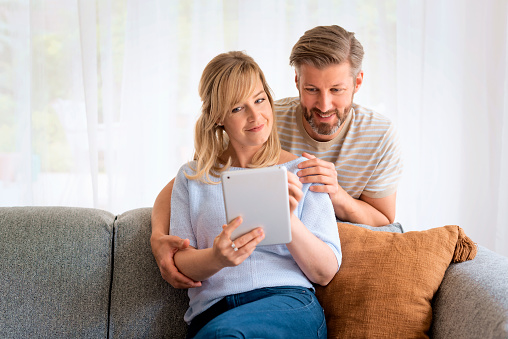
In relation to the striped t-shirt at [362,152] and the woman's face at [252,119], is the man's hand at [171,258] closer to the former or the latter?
the woman's face at [252,119]

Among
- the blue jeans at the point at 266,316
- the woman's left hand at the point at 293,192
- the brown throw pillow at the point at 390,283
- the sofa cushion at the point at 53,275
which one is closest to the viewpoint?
the blue jeans at the point at 266,316

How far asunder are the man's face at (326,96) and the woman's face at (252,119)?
399 millimetres

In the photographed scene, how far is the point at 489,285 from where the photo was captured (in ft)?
4.58

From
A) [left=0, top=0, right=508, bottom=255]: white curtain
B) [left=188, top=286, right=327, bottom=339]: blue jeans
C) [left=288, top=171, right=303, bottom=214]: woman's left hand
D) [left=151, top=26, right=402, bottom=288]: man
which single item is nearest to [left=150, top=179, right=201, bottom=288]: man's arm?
[left=188, top=286, right=327, bottom=339]: blue jeans

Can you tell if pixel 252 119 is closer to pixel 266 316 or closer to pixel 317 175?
pixel 317 175

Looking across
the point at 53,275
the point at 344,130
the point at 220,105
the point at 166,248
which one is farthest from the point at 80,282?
the point at 344,130

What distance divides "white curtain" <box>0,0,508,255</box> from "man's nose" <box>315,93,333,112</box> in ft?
3.44

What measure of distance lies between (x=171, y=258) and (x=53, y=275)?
470 millimetres

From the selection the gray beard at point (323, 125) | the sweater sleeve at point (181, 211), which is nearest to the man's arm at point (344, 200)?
Result: the gray beard at point (323, 125)

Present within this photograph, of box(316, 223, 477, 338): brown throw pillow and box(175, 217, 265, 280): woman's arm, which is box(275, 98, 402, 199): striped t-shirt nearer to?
box(316, 223, 477, 338): brown throw pillow

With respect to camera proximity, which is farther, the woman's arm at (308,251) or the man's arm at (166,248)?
the man's arm at (166,248)

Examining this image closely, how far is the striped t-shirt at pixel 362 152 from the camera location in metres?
2.01

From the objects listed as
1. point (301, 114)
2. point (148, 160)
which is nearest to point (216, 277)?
point (301, 114)

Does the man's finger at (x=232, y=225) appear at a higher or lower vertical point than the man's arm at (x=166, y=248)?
higher
